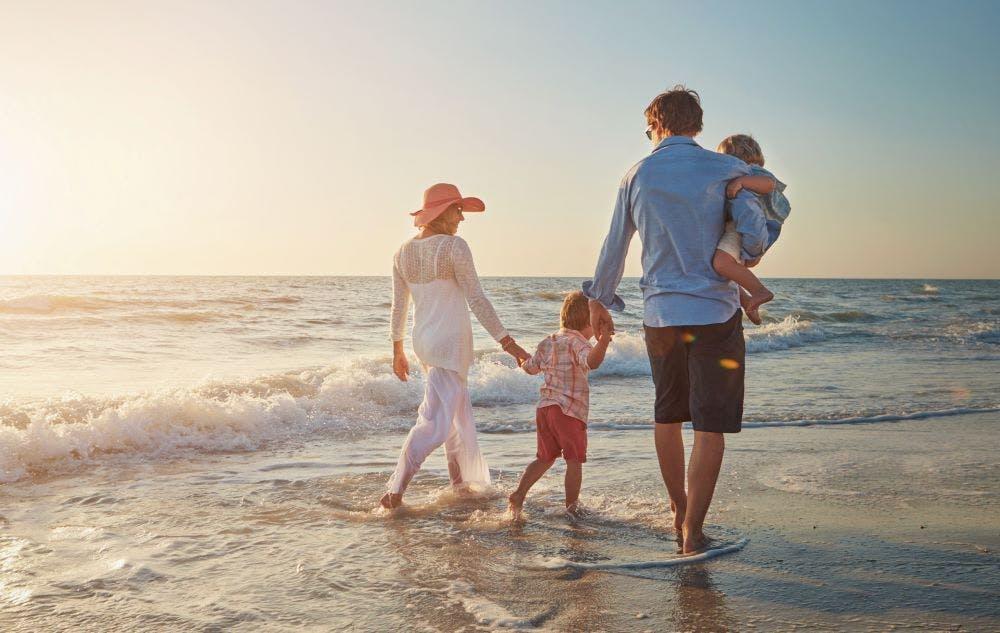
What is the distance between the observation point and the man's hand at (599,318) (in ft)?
12.0

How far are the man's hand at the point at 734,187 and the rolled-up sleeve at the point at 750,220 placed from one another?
0.02 meters

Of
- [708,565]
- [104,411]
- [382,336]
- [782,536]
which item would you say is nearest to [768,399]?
[782,536]

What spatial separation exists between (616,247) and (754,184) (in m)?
0.69

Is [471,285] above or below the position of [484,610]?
above

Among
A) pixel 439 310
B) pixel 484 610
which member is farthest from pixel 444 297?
pixel 484 610

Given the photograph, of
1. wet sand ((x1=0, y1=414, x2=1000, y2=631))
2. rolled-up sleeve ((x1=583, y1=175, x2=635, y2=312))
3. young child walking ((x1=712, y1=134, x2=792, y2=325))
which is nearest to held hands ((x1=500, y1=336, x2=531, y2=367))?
rolled-up sleeve ((x1=583, y1=175, x2=635, y2=312))

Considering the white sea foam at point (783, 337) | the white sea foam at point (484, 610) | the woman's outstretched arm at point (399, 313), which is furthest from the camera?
the white sea foam at point (783, 337)

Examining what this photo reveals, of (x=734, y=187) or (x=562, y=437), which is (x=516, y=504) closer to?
(x=562, y=437)

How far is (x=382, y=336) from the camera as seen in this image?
18.3 m

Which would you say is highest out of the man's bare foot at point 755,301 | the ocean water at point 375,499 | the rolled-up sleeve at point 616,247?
the rolled-up sleeve at point 616,247

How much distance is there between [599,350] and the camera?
3.94 meters

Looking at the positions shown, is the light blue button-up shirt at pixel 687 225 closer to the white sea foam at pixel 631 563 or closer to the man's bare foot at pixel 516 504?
the white sea foam at pixel 631 563

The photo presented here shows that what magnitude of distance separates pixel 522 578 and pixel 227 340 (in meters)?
13.8

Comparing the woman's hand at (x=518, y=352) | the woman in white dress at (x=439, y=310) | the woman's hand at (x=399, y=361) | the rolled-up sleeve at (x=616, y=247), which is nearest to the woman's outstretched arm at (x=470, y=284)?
the woman in white dress at (x=439, y=310)
